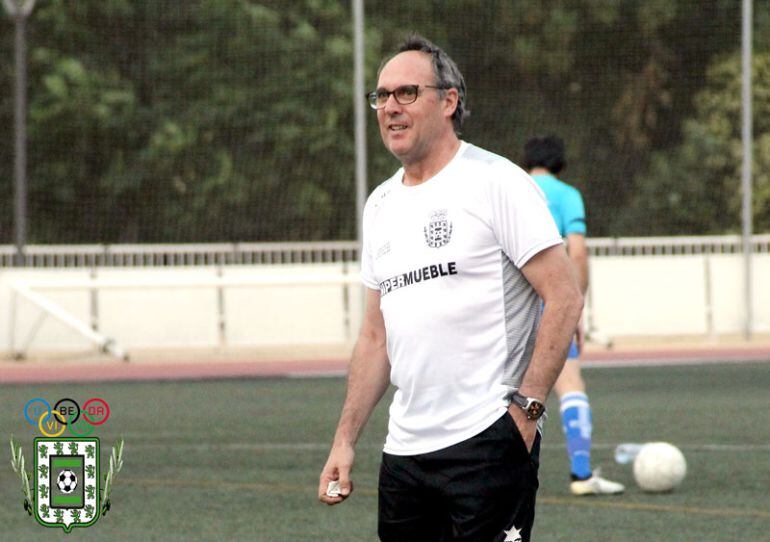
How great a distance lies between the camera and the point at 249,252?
24219mm

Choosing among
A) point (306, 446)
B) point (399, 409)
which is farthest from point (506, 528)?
point (306, 446)

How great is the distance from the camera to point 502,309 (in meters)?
4.36

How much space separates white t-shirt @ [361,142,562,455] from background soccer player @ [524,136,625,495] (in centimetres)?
445

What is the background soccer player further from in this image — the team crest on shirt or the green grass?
the team crest on shirt

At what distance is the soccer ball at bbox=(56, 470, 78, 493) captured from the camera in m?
6.56

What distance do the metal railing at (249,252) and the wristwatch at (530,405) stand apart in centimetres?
1961

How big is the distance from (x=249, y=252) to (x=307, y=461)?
13.4m

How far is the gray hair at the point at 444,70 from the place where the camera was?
14.7 ft

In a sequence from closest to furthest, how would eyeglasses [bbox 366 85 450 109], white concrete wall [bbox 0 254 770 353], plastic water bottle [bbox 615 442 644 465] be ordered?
1. eyeglasses [bbox 366 85 450 109]
2. plastic water bottle [bbox 615 442 644 465]
3. white concrete wall [bbox 0 254 770 353]

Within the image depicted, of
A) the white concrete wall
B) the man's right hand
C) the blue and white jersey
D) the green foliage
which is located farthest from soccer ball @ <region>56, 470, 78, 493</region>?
the green foliage

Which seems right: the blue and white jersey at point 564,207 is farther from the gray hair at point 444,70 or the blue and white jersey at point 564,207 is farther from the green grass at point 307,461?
the gray hair at point 444,70

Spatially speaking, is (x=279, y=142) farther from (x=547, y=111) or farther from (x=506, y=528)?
(x=506, y=528)

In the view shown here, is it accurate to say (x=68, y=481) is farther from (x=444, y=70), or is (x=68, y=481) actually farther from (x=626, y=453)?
(x=626, y=453)

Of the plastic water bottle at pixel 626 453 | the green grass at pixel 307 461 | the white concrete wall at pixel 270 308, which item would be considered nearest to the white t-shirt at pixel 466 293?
the green grass at pixel 307 461
